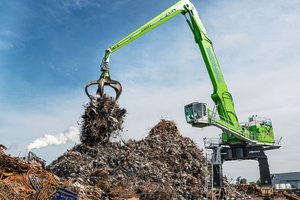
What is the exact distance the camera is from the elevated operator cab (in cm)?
1320

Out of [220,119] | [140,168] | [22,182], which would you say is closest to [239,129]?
[220,119]

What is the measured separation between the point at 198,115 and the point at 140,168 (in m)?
5.02

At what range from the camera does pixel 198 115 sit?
43.6 ft

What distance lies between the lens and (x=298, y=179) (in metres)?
41.9

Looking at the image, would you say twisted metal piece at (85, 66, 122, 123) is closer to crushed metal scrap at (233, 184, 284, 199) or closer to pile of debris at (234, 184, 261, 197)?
crushed metal scrap at (233, 184, 284, 199)

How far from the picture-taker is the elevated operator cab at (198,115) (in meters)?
13.2

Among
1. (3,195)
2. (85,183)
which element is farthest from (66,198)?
(85,183)

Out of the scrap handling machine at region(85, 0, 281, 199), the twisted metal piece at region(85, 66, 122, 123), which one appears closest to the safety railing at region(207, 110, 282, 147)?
the scrap handling machine at region(85, 0, 281, 199)

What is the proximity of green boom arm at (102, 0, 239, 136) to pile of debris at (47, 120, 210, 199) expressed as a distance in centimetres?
490

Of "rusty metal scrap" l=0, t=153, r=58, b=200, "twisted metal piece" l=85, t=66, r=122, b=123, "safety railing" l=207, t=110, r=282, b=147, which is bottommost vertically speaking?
"rusty metal scrap" l=0, t=153, r=58, b=200

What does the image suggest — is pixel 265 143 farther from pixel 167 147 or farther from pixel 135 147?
pixel 135 147

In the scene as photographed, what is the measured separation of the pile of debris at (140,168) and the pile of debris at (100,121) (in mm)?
534

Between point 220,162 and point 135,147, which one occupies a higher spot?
point 135,147

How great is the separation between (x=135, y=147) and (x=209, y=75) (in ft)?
24.8
